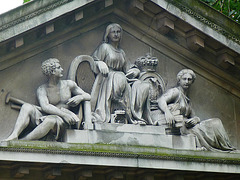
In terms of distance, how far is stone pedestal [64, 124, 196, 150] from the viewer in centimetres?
1672

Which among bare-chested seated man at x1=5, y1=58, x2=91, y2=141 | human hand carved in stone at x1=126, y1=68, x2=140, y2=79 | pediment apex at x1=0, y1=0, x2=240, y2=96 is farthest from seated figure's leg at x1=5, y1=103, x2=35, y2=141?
human hand carved in stone at x1=126, y1=68, x2=140, y2=79

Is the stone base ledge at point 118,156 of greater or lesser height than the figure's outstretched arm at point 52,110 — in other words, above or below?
below

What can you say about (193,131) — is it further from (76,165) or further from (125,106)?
(76,165)

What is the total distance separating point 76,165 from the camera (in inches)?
642

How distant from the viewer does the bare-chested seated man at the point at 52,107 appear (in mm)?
16516

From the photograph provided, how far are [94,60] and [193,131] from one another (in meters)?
2.69

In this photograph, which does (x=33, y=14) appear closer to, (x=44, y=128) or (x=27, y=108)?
(x=27, y=108)

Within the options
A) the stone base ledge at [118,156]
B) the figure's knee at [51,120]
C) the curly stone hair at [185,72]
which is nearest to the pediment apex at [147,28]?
the curly stone hair at [185,72]

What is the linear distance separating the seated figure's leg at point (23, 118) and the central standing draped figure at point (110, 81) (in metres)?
1.43

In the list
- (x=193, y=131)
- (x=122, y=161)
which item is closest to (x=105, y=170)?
(x=122, y=161)

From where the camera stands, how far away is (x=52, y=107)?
16750mm

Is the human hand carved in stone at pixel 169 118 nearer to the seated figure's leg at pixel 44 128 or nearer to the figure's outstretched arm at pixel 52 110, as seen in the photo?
the figure's outstretched arm at pixel 52 110

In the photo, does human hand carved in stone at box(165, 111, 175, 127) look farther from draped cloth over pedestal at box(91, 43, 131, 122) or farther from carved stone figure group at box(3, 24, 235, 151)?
draped cloth over pedestal at box(91, 43, 131, 122)

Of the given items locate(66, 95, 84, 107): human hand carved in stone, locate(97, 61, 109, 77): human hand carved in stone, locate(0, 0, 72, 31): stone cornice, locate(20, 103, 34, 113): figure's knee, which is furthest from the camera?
locate(97, 61, 109, 77): human hand carved in stone
